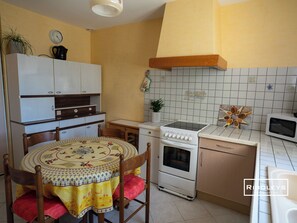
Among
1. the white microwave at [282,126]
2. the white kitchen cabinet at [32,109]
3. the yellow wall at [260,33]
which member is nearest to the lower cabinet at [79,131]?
the white kitchen cabinet at [32,109]

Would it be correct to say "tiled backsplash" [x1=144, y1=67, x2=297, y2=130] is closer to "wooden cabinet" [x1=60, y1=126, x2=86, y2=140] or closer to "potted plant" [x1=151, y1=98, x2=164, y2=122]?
"potted plant" [x1=151, y1=98, x2=164, y2=122]

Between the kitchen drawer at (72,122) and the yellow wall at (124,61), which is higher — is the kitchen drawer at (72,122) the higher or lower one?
the lower one

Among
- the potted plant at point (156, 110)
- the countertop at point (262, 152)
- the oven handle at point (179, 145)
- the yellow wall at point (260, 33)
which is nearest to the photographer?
the countertop at point (262, 152)

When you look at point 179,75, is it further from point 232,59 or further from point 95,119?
point 95,119

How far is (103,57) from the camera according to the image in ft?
11.7

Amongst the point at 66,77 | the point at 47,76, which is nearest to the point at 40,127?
the point at 47,76

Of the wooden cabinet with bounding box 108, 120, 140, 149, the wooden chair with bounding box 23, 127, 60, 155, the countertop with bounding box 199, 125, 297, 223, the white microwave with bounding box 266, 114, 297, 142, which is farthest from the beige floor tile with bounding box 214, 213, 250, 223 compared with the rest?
the wooden chair with bounding box 23, 127, 60, 155

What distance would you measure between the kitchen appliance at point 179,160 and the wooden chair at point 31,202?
135 centimetres

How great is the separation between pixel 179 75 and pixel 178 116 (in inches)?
24.1

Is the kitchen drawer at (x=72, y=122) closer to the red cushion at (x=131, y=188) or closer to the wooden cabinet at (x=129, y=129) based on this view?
the wooden cabinet at (x=129, y=129)

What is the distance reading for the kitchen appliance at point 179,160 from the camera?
86.4 inches

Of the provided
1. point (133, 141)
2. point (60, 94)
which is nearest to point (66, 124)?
point (60, 94)

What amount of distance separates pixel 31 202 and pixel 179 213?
146cm

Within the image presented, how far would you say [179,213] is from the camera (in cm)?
204
